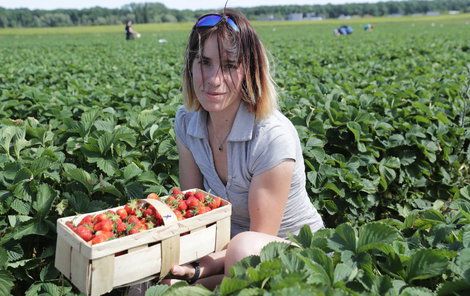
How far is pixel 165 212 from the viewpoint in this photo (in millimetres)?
2125

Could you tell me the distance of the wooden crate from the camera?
75.9 inches

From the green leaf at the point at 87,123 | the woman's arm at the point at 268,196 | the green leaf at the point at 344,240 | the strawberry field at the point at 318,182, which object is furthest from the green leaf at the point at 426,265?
the green leaf at the point at 87,123

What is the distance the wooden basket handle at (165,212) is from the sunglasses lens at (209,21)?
86 centimetres

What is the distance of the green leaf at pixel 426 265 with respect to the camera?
1.76m

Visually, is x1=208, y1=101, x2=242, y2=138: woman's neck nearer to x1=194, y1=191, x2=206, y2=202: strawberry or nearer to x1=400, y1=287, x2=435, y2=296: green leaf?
x1=194, y1=191, x2=206, y2=202: strawberry

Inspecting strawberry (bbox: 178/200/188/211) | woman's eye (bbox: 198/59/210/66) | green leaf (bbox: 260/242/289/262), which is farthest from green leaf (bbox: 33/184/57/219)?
green leaf (bbox: 260/242/289/262)

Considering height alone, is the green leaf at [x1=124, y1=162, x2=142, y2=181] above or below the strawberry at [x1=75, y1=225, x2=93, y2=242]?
below

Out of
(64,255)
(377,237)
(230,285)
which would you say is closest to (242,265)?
(230,285)

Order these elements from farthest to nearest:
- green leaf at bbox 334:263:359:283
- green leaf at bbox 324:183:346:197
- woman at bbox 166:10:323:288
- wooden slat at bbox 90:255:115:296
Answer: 1. green leaf at bbox 324:183:346:197
2. woman at bbox 166:10:323:288
3. wooden slat at bbox 90:255:115:296
4. green leaf at bbox 334:263:359:283

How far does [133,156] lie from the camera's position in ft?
11.3

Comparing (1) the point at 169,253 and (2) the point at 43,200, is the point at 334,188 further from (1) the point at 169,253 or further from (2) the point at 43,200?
(2) the point at 43,200

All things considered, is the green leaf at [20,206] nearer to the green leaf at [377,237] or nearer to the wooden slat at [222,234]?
the wooden slat at [222,234]

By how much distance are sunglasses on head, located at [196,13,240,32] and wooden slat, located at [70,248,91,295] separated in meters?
→ 1.17

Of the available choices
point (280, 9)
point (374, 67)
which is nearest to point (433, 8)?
point (280, 9)
